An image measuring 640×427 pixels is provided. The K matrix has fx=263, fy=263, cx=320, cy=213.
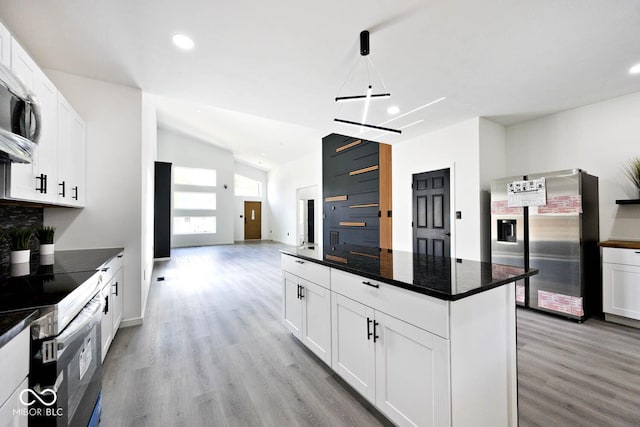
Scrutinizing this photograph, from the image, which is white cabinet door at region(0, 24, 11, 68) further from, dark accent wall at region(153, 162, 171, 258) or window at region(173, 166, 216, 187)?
window at region(173, 166, 216, 187)

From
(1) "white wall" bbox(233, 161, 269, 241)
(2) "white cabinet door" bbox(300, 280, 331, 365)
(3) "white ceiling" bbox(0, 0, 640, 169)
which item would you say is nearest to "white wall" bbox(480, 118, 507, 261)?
(3) "white ceiling" bbox(0, 0, 640, 169)

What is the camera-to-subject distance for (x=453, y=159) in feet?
14.2

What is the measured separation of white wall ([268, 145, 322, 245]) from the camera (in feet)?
29.1

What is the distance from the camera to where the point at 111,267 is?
2.31 m

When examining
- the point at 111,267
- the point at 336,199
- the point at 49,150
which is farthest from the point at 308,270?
the point at 336,199

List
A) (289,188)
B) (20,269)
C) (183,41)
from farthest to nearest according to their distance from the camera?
(289,188) < (183,41) < (20,269)

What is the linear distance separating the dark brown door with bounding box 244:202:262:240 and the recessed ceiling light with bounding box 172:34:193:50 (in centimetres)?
1001

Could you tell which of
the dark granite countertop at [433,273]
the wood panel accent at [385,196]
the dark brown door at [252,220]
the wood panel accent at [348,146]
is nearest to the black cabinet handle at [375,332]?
the dark granite countertop at [433,273]

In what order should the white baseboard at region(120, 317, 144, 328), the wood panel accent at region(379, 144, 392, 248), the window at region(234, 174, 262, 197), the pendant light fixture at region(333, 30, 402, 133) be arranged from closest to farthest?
the pendant light fixture at region(333, 30, 402, 133)
the white baseboard at region(120, 317, 144, 328)
the wood panel accent at region(379, 144, 392, 248)
the window at region(234, 174, 262, 197)

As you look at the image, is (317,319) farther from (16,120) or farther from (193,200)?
(193,200)

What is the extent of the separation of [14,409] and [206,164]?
1041cm

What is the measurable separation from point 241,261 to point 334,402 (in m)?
5.60

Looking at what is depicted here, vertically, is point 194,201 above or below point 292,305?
above

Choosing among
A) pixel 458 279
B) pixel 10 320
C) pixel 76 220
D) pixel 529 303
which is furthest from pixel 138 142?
pixel 529 303
